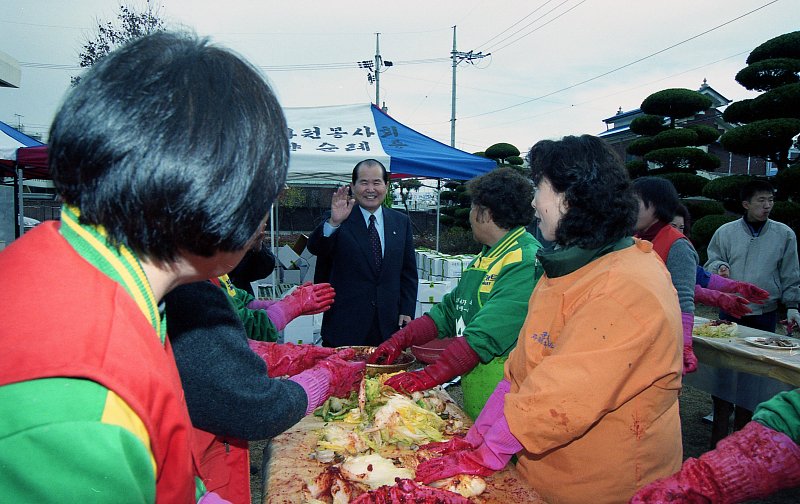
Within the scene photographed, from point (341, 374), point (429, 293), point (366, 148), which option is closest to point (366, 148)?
point (366, 148)

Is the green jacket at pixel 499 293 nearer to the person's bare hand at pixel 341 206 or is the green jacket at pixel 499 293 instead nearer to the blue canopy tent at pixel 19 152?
the person's bare hand at pixel 341 206

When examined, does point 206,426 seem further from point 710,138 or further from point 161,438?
point 710,138

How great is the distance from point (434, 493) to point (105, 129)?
1.31m

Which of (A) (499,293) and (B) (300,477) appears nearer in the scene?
(B) (300,477)

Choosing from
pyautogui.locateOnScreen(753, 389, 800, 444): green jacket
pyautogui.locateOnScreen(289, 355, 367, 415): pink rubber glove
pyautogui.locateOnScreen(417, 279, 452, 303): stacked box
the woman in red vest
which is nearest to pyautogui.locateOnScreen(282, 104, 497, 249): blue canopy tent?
pyautogui.locateOnScreen(417, 279, 452, 303): stacked box

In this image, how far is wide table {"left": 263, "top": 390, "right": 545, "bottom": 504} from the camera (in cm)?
166

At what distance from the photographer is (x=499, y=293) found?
254 centimetres

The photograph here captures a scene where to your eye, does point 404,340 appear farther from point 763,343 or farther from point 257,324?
point 763,343

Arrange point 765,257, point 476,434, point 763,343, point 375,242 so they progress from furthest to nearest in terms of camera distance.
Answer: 1. point 765,257
2. point 375,242
3. point 763,343
4. point 476,434

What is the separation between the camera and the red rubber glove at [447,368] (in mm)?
2418

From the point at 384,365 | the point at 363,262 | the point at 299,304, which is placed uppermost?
the point at 363,262

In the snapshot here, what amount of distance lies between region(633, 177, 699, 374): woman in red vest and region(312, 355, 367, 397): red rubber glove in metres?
2.33

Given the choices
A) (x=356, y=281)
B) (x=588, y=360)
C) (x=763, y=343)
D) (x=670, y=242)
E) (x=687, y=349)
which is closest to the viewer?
(x=588, y=360)

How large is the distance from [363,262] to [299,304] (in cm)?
109
